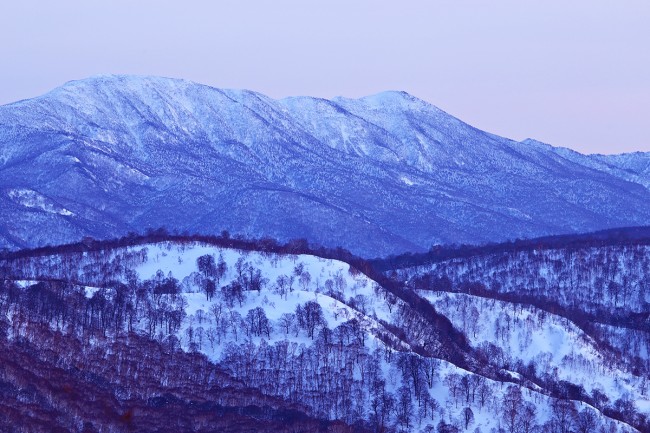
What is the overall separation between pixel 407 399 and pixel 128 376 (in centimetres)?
2656

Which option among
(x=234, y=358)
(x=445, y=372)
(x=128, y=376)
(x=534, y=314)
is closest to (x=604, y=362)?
(x=534, y=314)

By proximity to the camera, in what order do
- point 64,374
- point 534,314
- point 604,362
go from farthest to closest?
1. point 534,314
2. point 604,362
3. point 64,374

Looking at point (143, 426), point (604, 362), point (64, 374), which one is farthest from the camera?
point (604, 362)

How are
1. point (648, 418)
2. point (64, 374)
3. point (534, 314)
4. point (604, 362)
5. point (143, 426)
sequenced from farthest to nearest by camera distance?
1. point (534, 314)
2. point (604, 362)
3. point (648, 418)
4. point (64, 374)
5. point (143, 426)

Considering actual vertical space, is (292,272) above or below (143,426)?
above

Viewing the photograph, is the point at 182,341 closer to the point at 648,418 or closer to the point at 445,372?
the point at 445,372

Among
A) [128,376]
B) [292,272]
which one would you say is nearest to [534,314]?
[292,272]

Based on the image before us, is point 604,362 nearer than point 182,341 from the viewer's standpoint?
No

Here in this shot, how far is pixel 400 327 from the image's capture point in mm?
184875

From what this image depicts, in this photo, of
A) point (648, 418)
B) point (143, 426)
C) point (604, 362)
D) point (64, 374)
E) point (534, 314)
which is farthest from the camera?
point (534, 314)

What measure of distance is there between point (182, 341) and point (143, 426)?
89.6ft

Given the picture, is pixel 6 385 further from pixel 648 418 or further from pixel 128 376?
pixel 648 418

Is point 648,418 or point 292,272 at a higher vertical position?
point 292,272

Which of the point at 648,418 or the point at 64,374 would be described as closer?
the point at 64,374
